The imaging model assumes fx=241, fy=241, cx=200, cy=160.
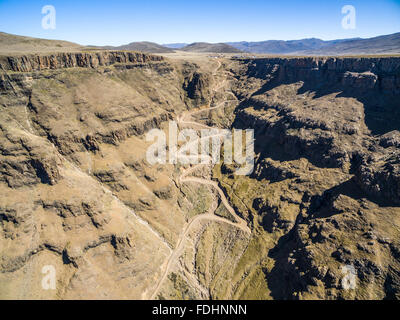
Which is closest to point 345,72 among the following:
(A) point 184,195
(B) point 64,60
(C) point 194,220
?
(A) point 184,195

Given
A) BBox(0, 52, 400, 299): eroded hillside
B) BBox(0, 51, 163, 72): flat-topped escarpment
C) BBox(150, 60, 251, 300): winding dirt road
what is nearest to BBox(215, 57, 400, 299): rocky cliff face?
BBox(0, 52, 400, 299): eroded hillside

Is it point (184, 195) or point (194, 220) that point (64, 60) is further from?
point (194, 220)

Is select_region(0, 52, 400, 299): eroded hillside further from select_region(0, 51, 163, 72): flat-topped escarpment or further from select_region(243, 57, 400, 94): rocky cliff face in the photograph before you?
select_region(243, 57, 400, 94): rocky cliff face

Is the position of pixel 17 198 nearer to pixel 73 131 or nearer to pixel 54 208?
pixel 54 208

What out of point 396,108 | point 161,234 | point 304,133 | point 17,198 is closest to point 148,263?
point 161,234

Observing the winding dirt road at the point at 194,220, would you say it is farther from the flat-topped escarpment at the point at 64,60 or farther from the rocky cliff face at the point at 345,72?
the rocky cliff face at the point at 345,72

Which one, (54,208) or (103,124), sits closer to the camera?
(54,208)

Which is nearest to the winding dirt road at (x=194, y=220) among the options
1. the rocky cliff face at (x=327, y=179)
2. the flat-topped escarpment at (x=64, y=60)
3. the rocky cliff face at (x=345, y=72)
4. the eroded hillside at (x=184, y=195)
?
the eroded hillside at (x=184, y=195)
